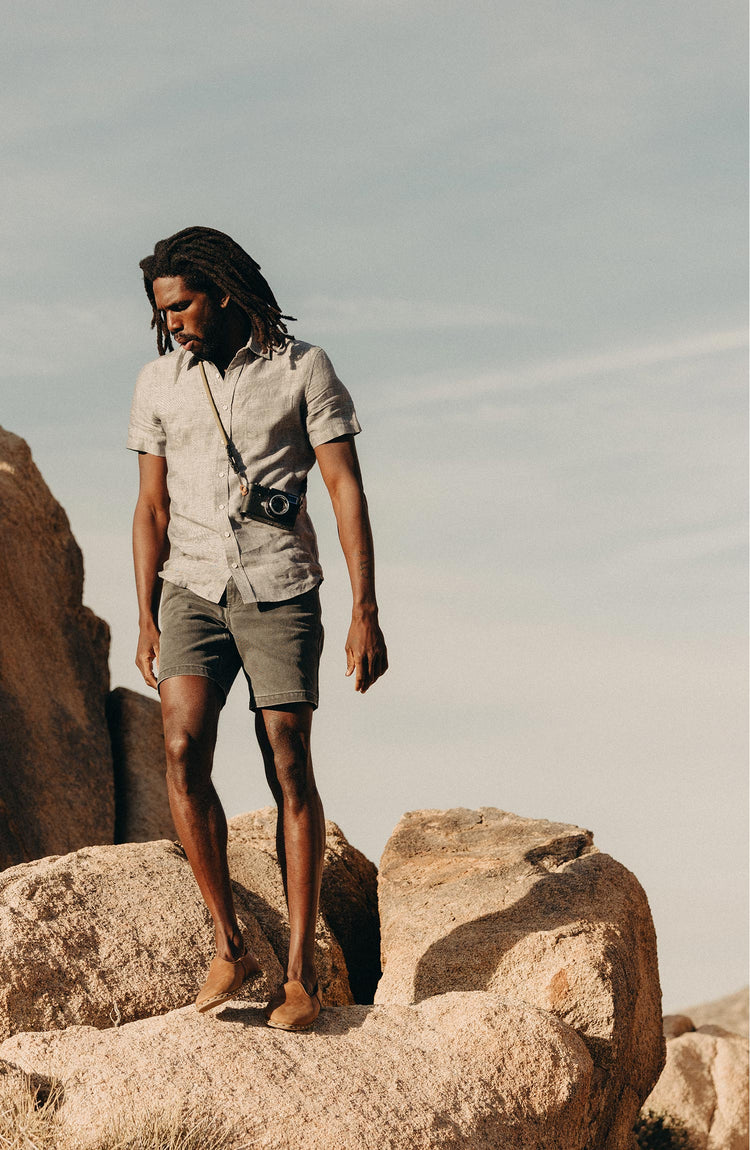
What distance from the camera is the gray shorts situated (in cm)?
475

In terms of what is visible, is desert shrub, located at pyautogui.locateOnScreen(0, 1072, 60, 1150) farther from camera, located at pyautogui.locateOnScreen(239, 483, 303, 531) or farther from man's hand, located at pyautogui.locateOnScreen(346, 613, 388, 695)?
camera, located at pyautogui.locateOnScreen(239, 483, 303, 531)

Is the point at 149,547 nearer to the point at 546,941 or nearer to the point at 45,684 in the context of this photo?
the point at 546,941

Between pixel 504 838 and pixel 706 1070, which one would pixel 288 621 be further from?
pixel 706 1070

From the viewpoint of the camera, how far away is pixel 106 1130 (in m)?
3.94

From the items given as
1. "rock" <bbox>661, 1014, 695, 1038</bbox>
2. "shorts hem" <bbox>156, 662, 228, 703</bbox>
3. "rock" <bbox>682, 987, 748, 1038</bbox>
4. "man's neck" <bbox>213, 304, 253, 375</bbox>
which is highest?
"man's neck" <bbox>213, 304, 253, 375</bbox>

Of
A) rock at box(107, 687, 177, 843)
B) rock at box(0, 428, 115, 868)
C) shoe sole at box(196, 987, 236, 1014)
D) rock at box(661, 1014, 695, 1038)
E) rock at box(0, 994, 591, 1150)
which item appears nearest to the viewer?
rock at box(0, 994, 591, 1150)

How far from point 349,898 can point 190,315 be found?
3.44m

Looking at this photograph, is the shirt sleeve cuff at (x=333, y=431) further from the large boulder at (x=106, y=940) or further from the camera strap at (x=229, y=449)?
the large boulder at (x=106, y=940)

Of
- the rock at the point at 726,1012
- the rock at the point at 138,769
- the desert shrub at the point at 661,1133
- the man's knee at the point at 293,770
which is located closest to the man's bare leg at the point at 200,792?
the man's knee at the point at 293,770

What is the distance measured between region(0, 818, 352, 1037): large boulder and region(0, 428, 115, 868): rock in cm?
269

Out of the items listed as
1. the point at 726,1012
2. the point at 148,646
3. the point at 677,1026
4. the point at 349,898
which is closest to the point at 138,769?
the point at 349,898

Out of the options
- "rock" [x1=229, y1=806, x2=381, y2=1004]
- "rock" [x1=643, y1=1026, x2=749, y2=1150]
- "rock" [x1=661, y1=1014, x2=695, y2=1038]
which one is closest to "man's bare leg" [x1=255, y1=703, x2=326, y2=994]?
"rock" [x1=229, y1=806, x2=381, y2=1004]

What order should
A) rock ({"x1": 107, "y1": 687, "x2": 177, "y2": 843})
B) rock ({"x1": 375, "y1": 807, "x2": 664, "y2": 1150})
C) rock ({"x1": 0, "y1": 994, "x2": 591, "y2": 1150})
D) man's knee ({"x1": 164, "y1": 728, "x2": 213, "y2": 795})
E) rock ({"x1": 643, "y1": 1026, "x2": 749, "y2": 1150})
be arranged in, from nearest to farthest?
rock ({"x1": 0, "y1": 994, "x2": 591, "y2": 1150}), man's knee ({"x1": 164, "y1": 728, "x2": 213, "y2": 795}), rock ({"x1": 375, "y1": 807, "x2": 664, "y2": 1150}), rock ({"x1": 107, "y1": 687, "x2": 177, "y2": 843}), rock ({"x1": 643, "y1": 1026, "x2": 749, "y2": 1150})

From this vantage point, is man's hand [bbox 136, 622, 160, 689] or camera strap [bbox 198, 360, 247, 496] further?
man's hand [bbox 136, 622, 160, 689]
